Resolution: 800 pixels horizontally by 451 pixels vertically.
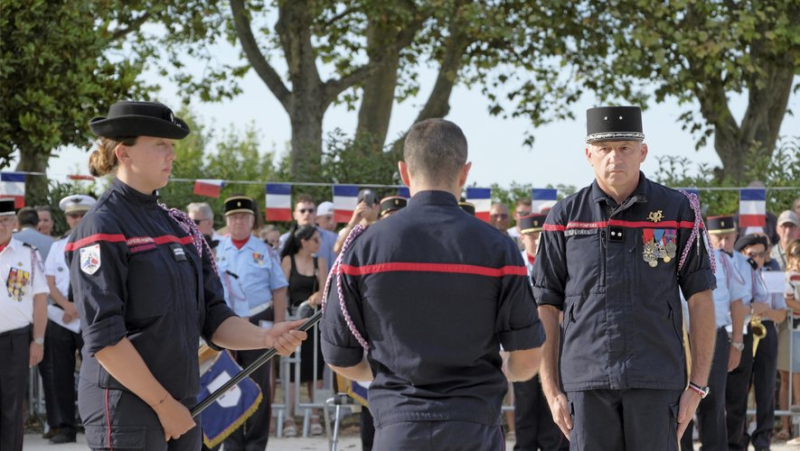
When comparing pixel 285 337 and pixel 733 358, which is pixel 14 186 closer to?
pixel 733 358

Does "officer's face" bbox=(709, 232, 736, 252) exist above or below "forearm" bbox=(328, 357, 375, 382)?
above

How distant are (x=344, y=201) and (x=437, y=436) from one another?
10.2m

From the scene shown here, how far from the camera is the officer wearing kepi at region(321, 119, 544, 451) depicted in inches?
147

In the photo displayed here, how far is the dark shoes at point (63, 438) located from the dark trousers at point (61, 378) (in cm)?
3

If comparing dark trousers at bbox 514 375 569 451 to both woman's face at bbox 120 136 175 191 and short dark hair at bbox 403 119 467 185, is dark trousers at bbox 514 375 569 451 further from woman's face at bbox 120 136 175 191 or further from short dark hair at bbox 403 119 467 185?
short dark hair at bbox 403 119 467 185

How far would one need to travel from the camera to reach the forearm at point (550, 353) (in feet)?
18.2

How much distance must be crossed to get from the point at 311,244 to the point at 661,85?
35.0ft

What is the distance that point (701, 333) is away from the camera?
5320 mm

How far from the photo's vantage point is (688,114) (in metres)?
21.6

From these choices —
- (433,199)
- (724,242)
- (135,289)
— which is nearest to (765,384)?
(724,242)

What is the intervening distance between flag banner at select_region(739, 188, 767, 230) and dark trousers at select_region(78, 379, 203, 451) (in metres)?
9.58

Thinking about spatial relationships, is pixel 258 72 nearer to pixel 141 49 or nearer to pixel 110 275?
pixel 141 49

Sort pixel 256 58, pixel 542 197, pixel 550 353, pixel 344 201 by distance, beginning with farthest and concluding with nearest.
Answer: pixel 256 58 < pixel 344 201 < pixel 542 197 < pixel 550 353

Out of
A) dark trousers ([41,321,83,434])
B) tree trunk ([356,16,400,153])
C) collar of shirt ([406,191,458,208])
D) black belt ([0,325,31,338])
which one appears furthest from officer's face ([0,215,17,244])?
tree trunk ([356,16,400,153])
